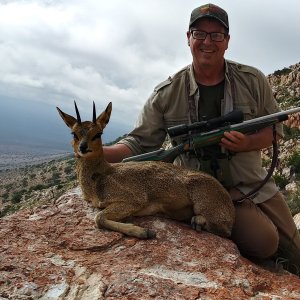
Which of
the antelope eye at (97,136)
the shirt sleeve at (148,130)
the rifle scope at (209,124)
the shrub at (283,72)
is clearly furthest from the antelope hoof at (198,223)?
the shrub at (283,72)

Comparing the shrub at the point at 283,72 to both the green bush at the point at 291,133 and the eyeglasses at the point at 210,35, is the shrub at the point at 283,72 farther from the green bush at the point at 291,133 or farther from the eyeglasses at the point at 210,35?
the eyeglasses at the point at 210,35

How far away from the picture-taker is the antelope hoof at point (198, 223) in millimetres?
6969

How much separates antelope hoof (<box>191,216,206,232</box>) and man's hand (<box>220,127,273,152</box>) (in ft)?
4.65

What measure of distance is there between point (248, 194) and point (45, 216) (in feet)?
12.4

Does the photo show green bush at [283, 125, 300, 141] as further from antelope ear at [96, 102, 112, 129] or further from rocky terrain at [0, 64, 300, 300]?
antelope ear at [96, 102, 112, 129]

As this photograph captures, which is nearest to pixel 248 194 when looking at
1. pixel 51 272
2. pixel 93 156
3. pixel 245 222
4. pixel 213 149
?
pixel 245 222

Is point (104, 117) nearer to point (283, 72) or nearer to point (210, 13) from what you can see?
point (210, 13)

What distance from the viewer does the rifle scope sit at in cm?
764

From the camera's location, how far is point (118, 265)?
5375mm

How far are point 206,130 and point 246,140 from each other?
719mm

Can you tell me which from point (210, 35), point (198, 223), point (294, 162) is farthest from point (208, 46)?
point (294, 162)

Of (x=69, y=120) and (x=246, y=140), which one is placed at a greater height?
(x=69, y=120)

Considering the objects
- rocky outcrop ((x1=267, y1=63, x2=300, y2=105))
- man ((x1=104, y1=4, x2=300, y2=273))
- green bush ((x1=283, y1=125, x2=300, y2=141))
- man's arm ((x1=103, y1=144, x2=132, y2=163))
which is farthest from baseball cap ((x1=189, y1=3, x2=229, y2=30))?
rocky outcrop ((x1=267, y1=63, x2=300, y2=105))

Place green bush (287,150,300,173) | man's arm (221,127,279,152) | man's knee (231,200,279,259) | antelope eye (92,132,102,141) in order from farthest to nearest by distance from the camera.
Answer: green bush (287,150,300,173)
man's knee (231,200,279,259)
man's arm (221,127,279,152)
antelope eye (92,132,102,141)
